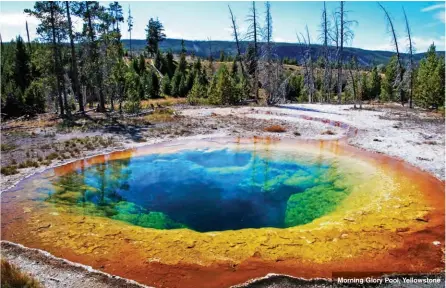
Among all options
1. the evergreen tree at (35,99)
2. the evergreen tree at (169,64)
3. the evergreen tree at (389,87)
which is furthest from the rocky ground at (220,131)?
the evergreen tree at (169,64)

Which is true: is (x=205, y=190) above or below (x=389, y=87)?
below

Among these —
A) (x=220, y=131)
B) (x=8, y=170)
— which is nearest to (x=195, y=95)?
(x=220, y=131)

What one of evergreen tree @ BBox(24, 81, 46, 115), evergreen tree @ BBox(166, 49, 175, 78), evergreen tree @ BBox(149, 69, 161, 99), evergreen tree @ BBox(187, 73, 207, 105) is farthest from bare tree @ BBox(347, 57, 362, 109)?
evergreen tree @ BBox(166, 49, 175, 78)

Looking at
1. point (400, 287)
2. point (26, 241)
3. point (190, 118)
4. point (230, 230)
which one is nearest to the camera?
point (400, 287)

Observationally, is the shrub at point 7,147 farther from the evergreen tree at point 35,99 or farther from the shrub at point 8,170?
A: the evergreen tree at point 35,99

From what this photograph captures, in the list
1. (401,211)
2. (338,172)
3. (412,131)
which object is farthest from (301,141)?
(401,211)

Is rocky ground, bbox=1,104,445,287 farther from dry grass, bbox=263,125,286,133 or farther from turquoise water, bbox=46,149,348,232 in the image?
turquoise water, bbox=46,149,348,232

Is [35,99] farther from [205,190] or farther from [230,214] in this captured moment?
[230,214]

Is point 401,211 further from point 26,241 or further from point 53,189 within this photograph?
point 53,189
